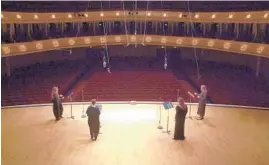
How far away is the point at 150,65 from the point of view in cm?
2172

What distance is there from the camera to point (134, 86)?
16891mm

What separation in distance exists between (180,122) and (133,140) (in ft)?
5.07

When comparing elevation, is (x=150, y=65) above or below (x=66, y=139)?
above

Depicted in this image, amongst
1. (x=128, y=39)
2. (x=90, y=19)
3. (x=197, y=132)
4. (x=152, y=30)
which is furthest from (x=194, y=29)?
(x=197, y=132)

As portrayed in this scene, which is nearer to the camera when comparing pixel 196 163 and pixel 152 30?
pixel 196 163

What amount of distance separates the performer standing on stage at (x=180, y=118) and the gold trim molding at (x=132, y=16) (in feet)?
35.5

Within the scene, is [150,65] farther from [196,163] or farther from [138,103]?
[196,163]

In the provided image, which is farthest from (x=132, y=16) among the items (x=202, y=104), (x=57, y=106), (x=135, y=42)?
(x=57, y=106)

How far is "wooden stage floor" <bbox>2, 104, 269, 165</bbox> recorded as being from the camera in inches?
324

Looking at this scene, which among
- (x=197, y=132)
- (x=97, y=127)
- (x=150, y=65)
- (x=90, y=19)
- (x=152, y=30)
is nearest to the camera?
(x=97, y=127)

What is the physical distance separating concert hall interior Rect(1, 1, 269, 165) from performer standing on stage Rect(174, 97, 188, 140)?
30 mm

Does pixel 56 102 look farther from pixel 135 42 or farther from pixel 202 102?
pixel 135 42

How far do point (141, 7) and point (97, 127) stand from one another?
14861mm

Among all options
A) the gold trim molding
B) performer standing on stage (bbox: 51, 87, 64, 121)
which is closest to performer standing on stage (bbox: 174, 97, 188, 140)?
performer standing on stage (bbox: 51, 87, 64, 121)
